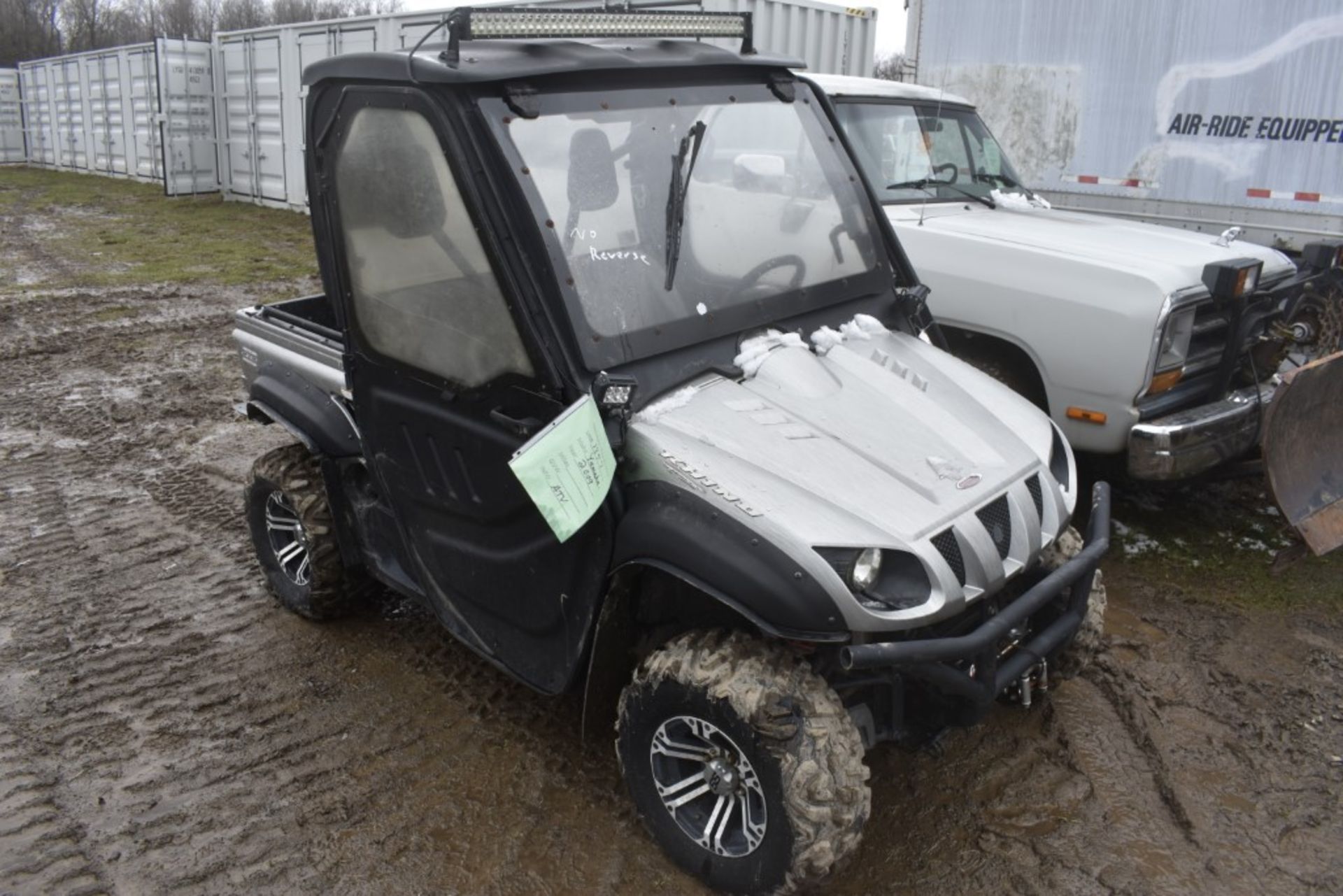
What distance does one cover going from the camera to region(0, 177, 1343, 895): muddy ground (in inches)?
123

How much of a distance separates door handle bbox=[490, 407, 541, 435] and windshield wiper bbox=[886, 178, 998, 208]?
11.4ft

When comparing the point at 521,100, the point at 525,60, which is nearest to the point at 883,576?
the point at 521,100

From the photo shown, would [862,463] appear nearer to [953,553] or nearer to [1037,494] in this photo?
[953,553]

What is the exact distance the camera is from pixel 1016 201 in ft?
19.7

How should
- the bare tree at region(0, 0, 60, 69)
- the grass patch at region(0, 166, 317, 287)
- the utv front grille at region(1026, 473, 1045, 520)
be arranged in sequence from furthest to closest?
1. the bare tree at region(0, 0, 60, 69)
2. the grass patch at region(0, 166, 317, 287)
3. the utv front grille at region(1026, 473, 1045, 520)

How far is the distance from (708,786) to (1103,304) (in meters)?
2.94

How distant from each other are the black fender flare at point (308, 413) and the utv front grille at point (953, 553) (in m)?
2.17

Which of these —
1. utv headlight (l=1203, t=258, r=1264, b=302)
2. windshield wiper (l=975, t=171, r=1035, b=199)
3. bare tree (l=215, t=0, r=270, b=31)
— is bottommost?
utv headlight (l=1203, t=258, r=1264, b=302)

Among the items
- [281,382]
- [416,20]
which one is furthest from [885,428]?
[416,20]

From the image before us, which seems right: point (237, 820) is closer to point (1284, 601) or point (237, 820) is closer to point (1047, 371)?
point (1047, 371)

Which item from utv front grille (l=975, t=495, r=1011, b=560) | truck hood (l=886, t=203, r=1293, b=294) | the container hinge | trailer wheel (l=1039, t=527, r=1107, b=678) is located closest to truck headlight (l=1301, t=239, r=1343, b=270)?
truck hood (l=886, t=203, r=1293, b=294)

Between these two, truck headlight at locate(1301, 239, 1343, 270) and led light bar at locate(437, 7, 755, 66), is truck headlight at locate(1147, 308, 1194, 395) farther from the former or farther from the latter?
led light bar at locate(437, 7, 755, 66)

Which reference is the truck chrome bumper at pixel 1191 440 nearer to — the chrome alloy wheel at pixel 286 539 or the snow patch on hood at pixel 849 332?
the snow patch on hood at pixel 849 332

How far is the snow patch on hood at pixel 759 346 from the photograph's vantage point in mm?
3213
